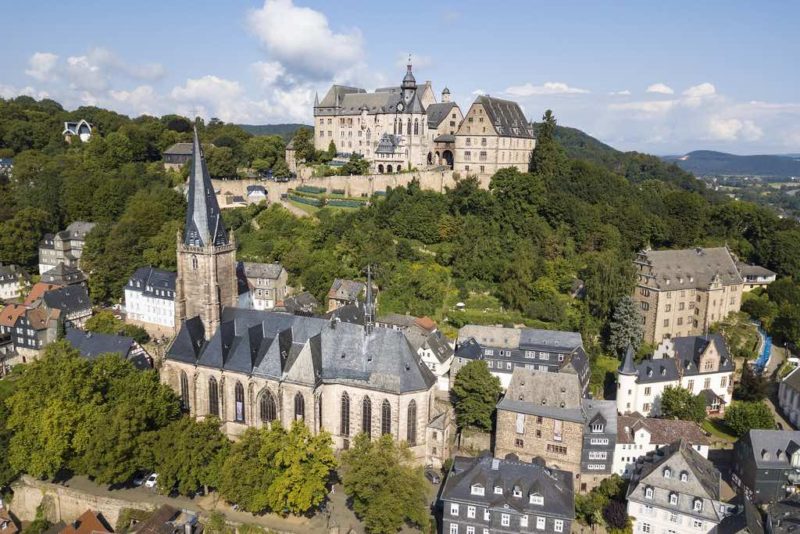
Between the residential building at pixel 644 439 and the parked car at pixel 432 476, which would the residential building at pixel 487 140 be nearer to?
the residential building at pixel 644 439

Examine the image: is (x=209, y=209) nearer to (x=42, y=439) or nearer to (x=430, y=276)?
(x=42, y=439)

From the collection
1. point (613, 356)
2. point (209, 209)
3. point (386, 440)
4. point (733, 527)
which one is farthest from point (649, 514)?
point (209, 209)

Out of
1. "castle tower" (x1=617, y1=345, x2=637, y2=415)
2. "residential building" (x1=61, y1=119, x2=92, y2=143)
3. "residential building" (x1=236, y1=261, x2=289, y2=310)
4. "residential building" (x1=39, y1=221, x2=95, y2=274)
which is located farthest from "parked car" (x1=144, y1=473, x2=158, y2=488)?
"residential building" (x1=61, y1=119, x2=92, y2=143)

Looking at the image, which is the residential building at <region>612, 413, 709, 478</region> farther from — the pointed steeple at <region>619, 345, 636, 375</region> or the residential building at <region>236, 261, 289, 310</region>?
the residential building at <region>236, 261, 289, 310</region>

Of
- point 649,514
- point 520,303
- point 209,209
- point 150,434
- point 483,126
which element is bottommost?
point 649,514

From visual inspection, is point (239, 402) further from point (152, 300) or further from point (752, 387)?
point (752, 387)

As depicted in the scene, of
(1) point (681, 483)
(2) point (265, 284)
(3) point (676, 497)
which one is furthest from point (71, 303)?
(1) point (681, 483)

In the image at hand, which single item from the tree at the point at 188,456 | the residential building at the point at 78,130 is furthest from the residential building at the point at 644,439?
the residential building at the point at 78,130
